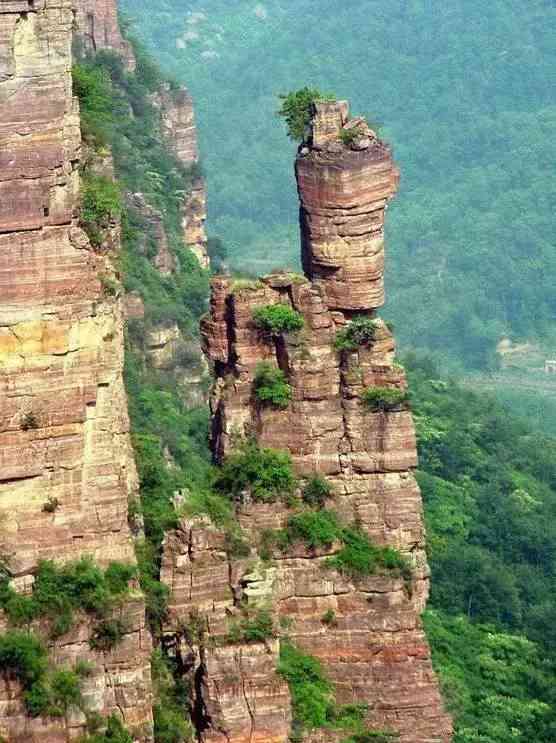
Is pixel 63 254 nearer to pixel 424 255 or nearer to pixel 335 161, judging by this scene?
pixel 335 161

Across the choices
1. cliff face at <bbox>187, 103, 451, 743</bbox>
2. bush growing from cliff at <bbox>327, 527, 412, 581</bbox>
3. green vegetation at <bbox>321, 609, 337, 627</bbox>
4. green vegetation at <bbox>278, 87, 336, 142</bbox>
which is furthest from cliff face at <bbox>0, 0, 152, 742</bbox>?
green vegetation at <bbox>278, 87, 336, 142</bbox>

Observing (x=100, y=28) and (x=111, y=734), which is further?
(x=100, y=28)

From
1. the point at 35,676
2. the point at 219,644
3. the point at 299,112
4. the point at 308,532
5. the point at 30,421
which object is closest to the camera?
the point at 35,676

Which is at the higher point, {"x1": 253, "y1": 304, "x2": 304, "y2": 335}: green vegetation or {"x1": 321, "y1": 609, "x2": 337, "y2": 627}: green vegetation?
{"x1": 253, "y1": 304, "x2": 304, "y2": 335}: green vegetation

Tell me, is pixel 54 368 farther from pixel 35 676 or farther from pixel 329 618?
pixel 329 618

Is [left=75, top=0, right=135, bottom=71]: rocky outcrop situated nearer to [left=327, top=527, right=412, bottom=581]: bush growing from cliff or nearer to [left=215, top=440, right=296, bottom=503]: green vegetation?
[left=215, top=440, right=296, bottom=503]: green vegetation

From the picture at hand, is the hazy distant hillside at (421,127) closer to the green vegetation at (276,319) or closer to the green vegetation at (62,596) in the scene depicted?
the green vegetation at (276,319)

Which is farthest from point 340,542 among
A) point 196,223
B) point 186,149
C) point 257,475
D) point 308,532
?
point 186,149
